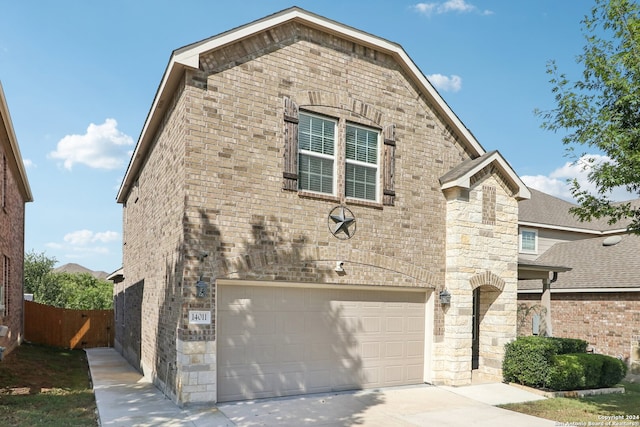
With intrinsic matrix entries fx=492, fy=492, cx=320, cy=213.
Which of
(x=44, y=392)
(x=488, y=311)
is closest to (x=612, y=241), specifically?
(x=488, y=311)

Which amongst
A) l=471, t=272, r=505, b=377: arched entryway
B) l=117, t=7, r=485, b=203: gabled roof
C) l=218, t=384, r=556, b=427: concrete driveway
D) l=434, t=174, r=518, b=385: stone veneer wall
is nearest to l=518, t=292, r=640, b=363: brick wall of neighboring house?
l=434, t=174, r=518, b=385: stone veneer wall

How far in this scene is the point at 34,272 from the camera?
35.5 m

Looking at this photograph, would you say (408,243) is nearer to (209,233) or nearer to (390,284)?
(390,284)

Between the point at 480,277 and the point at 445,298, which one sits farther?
the point at 480,277

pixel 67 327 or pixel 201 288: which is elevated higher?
pixel 201 288

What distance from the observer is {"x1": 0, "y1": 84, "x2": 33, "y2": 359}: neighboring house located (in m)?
13.3

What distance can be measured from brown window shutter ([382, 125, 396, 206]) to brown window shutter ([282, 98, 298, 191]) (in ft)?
7.29

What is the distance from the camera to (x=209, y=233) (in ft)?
29.8

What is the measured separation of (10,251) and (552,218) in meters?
22.7

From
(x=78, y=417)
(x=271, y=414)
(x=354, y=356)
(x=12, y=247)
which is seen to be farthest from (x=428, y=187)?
→ (x=12, y=247)

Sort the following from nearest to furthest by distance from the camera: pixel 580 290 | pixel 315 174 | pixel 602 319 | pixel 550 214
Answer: pixel 315 174 < pixel 602 319 < pixel 580 290 < pixel 550 214

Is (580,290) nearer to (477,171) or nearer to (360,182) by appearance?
(477,171)

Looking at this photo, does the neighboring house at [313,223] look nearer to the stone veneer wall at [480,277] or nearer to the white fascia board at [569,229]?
the stone veneer wall at [480,277]

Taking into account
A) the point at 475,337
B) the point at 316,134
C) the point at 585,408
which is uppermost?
the point at 316,134
